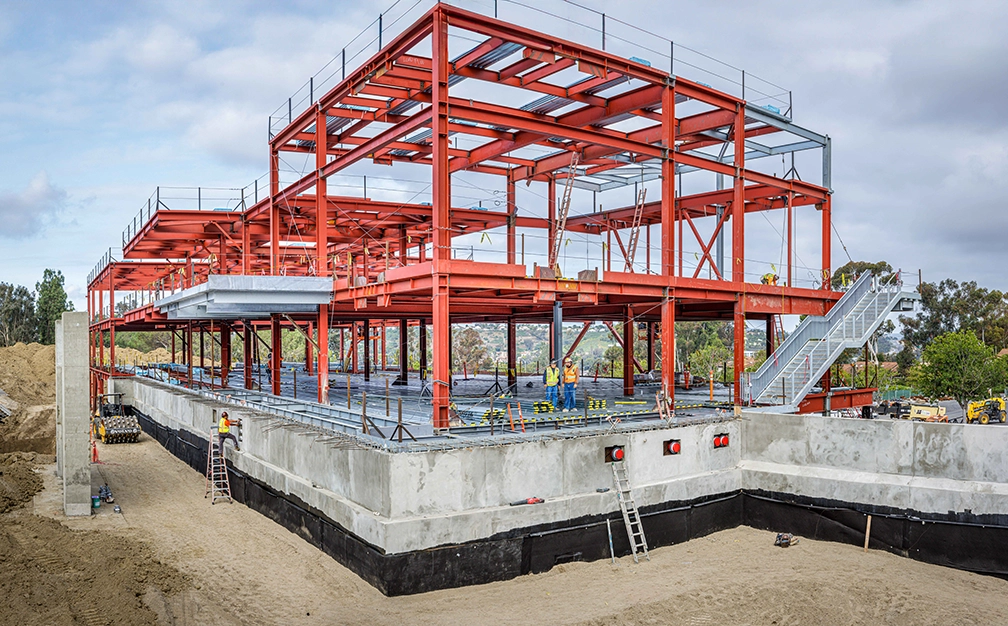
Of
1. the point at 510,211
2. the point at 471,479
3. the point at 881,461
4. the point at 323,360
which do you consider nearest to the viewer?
the point at 471,479

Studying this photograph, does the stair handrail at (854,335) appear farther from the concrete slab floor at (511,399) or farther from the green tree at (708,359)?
the green tree at (708,359)

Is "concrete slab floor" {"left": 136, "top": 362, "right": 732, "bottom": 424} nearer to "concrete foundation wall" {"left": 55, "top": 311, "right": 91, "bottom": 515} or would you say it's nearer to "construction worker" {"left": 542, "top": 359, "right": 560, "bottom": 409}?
"construction worker" {"left": 542, "top": 359, "right": 560, "bottom": 409}

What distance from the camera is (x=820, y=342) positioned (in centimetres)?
2442

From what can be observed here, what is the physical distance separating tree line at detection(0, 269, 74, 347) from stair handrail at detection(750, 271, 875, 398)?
8375cm

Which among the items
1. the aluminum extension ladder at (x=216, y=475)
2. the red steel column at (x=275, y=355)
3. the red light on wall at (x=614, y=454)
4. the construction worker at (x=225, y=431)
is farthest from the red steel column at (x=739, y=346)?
the red steel column at (x=275, y=355)

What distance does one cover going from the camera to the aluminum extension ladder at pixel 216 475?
2116 cm

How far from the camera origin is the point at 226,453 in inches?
866

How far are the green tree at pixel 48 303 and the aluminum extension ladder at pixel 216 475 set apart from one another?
241ft

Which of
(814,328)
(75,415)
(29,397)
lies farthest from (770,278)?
(29,397)

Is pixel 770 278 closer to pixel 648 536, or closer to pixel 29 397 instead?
pixel 648 536

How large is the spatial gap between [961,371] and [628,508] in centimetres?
3685

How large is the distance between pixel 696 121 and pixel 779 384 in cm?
977

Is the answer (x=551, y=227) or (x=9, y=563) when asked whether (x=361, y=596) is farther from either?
(x=551, y=227)

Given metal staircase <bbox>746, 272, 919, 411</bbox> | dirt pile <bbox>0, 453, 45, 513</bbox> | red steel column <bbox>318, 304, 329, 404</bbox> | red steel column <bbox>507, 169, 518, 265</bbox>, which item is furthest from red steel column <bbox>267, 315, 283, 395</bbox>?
metal staircase <bbox>746, 272, 919, 411</bbox>
